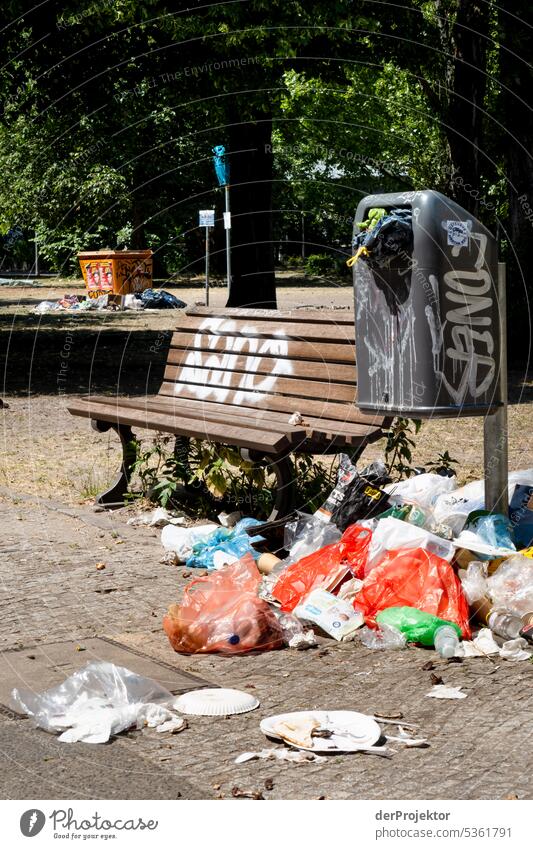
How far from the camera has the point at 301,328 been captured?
6930 mm

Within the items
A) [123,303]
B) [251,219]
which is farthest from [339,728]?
[123,303]

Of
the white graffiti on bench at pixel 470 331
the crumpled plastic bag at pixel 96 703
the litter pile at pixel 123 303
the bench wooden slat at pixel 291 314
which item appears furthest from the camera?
the litter pile at pixel 123 303

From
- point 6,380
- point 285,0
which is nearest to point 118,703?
point 285,0

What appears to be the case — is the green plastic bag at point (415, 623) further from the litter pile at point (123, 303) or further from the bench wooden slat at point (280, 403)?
the litter pile at point (123, 303)

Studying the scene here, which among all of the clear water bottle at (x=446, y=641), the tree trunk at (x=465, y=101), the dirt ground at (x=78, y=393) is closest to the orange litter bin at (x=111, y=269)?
the dirt ground at (x=78, y=393)

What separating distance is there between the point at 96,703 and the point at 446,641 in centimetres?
147

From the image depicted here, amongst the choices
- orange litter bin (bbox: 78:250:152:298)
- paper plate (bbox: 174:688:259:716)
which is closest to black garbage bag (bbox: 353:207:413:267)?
paper plate (bbox: 174:688:259:716)

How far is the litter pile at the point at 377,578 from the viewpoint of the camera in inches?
191

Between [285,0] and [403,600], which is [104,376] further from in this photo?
[403,600]

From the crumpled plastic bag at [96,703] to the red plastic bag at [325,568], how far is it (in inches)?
47.8

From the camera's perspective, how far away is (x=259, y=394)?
23.9 ft

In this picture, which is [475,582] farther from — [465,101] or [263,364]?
[465,101]

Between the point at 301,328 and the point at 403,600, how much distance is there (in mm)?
2335

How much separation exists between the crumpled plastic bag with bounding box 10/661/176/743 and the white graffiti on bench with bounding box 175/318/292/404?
3116 mm
